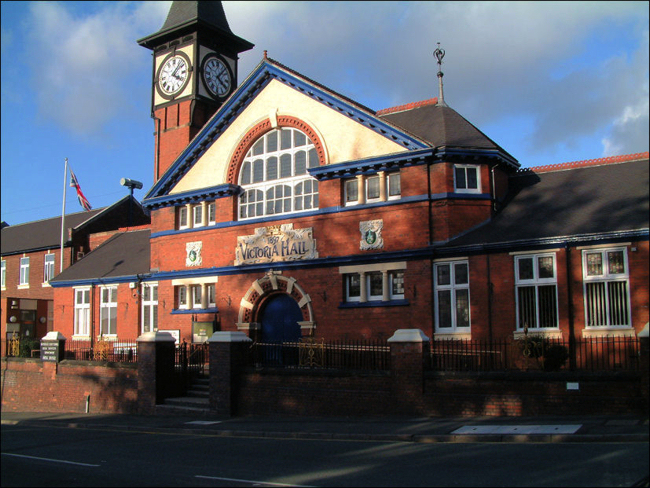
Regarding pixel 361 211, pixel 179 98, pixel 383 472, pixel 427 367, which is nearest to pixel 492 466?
pixel 383 472

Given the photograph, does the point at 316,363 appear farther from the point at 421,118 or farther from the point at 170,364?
the point at 421,118

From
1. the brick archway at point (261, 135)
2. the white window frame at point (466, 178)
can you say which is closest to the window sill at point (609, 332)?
the white window frame at point (466, 178)

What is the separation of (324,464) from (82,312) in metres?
25.2

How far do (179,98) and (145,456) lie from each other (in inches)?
920

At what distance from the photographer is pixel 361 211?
23.7 metres

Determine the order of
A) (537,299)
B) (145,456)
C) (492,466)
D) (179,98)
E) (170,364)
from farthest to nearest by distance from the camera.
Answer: (179,98)
(170,364)
(537,299)
(145,456)
(492,466)

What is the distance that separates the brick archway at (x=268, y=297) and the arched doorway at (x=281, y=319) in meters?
0.25

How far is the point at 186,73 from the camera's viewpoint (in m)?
33.8

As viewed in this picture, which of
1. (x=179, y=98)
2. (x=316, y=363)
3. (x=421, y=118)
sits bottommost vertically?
(x=316, y=363)

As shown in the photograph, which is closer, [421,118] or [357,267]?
[357,267]

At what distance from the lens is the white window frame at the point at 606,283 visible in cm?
1878

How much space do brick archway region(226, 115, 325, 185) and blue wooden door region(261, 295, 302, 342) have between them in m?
5.23

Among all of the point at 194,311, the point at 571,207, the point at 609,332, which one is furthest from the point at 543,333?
the point at 194,311

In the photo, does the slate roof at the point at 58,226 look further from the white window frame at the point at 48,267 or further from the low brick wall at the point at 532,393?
the low brick wall at the point at 532,393
